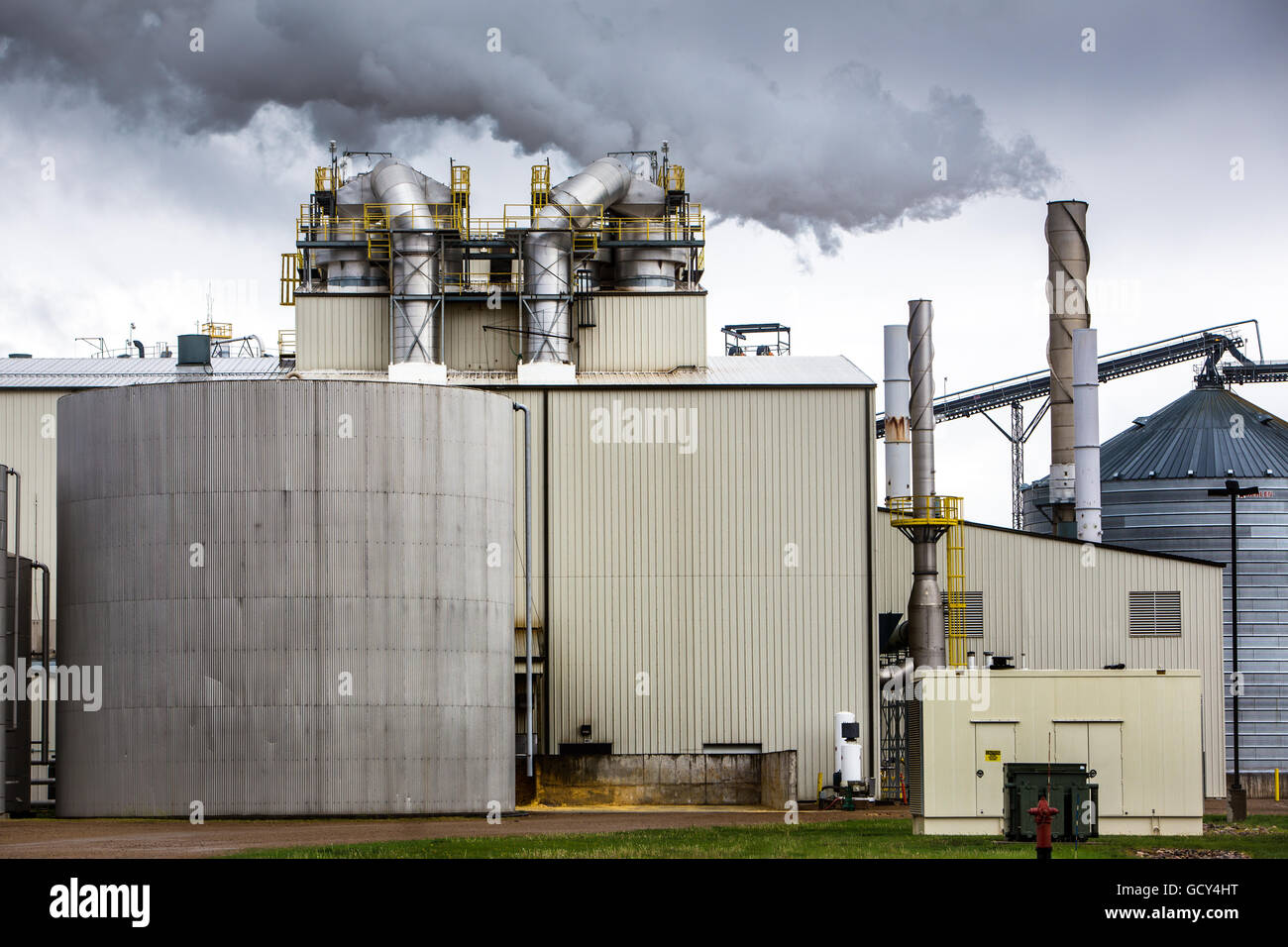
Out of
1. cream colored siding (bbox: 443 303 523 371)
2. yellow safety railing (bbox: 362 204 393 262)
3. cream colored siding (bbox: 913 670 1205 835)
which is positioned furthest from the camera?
yellow safety railing (bbox: 362 204 393 262)

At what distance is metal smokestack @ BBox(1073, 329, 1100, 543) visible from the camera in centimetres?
6212

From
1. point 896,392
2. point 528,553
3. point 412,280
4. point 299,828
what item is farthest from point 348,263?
point 299,828

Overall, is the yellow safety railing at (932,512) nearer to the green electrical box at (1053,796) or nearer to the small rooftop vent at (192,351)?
the green electrical box at (1053,796)

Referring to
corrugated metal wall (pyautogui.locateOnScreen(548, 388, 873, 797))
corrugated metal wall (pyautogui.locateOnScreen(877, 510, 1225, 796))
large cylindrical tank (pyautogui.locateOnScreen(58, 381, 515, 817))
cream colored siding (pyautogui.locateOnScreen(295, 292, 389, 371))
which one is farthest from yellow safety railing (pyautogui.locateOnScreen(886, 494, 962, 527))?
cream colored siding (pyautogui.locateOnScreen(295, 292, 389, 371))

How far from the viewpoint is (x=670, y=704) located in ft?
169

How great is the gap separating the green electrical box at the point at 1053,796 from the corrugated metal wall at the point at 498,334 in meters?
26.2

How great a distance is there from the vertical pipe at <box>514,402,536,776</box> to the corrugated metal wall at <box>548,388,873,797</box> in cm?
130

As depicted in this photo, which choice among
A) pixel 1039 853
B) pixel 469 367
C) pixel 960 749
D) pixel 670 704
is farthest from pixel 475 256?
pixel 1039 853

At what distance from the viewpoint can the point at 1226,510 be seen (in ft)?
231

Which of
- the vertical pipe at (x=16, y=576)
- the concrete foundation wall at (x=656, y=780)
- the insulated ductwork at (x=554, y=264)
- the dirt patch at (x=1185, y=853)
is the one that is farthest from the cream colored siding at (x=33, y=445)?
the dirt patch at (x=1185, y=853)

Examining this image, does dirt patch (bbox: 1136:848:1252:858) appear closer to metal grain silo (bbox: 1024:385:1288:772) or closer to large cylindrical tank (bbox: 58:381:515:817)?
large cylindrical tank (bbox: 58:381:515:817)

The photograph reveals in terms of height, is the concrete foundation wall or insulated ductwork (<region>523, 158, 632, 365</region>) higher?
insulated ductwork (<region>523, 158, 632, 365</region>)

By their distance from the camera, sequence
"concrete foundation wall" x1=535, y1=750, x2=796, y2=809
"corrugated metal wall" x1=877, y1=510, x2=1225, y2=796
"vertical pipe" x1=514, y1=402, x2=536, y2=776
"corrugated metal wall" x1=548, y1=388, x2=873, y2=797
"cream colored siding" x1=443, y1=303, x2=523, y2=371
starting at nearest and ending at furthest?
"vertical pipe" x1=514, y1=402, x2=536, y2=776 → "concrete foundation wall" x1=535, y1=750, x2=796, y2=809 → "corrugated metal wall" x1=548, y1=388, x2=873, y2=797 → "corrugated metal wall" x1=877, y1=510, x2=1225, y2=796 → "cream colored siding" x1=443, y1=303, x2=523, y2=371
